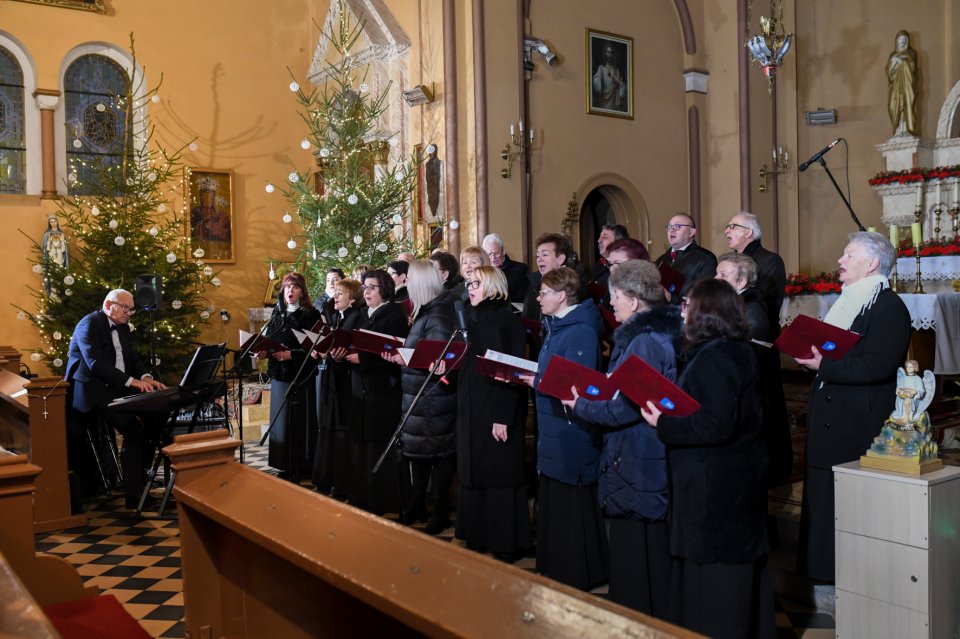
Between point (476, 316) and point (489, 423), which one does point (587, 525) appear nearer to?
point (489, 423)

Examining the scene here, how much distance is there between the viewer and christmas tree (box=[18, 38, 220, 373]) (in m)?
10.7

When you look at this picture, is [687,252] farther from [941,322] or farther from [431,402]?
[941,322]

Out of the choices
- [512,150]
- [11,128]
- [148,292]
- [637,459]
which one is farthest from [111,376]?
[11,128]

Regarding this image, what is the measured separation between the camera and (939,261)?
8586 millimetres

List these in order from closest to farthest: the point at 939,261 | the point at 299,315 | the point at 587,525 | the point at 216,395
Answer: the point at 587,525 < the point at 216,395 < the point at 299,315 < the point at 939,261

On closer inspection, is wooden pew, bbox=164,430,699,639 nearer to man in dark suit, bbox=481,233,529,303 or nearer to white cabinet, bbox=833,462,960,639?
white cabinet, bbox=833,462,960,639

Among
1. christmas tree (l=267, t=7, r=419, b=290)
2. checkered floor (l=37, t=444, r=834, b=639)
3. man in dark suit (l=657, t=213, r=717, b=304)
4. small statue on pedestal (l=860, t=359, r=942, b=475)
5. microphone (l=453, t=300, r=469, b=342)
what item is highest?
christmas tree (l=267, t=7, r=419, b=290)

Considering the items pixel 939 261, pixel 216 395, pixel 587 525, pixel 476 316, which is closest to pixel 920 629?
pixel 587 525

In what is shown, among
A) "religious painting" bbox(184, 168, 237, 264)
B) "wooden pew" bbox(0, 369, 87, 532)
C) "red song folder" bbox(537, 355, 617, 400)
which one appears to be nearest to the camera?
"red song folder" bbox(537, 355, 617, 400)

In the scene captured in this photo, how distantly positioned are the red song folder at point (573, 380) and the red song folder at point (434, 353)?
1255 millimetres

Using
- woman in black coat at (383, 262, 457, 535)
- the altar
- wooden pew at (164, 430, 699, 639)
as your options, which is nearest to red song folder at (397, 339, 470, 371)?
woman in black coat at (383, 262, 457, 535)

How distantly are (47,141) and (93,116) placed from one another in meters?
0.83

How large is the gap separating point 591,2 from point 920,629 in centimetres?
1045

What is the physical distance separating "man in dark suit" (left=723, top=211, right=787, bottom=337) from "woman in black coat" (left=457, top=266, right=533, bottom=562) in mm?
1460
